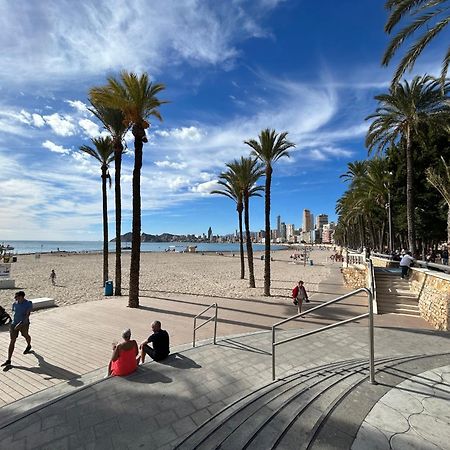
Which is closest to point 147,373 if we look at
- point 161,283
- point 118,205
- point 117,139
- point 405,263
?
point 405,263

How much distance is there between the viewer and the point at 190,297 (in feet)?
50.8

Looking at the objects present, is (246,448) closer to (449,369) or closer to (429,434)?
(429,434)

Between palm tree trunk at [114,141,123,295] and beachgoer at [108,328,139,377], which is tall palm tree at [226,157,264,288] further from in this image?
beachgoer at [108,328,139,377]

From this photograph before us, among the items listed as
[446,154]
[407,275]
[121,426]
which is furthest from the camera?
[446,154]

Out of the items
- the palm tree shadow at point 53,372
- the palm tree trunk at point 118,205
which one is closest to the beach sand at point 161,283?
the palm tree trunk at point 118,205

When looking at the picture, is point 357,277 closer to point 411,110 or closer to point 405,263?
point 405,263

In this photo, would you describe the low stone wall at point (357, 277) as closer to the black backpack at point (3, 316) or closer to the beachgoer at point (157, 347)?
the beachgoer at point (157, 347)

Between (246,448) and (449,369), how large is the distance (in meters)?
3.99

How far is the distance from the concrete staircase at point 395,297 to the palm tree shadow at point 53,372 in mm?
10419

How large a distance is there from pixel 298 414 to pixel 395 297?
1066cm

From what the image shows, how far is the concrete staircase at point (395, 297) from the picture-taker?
1138 cm

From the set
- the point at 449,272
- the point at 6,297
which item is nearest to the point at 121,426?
the point at 449,272

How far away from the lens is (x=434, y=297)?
9734 millimetres

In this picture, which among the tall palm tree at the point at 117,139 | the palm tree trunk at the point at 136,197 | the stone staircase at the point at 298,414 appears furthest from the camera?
the tall palm tree at the point at 117,139
